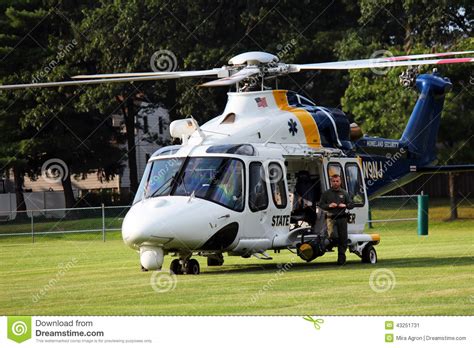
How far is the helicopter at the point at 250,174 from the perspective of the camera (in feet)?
58.4

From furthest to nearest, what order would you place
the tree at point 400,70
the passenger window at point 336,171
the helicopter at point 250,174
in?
the tree at point 400,70
the passenger window at point 336,171
the helicopter at point 250,174

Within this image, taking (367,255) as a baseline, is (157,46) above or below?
above

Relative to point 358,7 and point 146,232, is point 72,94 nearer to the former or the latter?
point 358,7

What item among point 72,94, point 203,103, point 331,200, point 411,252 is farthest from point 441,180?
point 331,200

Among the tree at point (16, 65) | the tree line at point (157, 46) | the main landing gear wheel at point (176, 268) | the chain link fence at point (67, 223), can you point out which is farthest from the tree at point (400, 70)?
the main landing gear wheel at point (176, 268)

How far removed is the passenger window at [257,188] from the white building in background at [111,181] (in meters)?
40.2

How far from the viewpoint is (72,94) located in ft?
178

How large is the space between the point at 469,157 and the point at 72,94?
22225 millimetres

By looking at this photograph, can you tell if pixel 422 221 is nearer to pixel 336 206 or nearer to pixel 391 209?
pixel 391 209

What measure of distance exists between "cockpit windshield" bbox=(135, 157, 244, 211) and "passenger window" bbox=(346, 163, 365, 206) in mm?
3384

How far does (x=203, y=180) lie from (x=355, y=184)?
438 cm

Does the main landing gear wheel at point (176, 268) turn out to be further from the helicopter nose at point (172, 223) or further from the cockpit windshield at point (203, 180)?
the cockpit windshield at point (203, 180)

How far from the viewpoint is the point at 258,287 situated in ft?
51.3

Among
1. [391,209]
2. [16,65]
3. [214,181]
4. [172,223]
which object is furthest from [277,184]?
[16,65]
